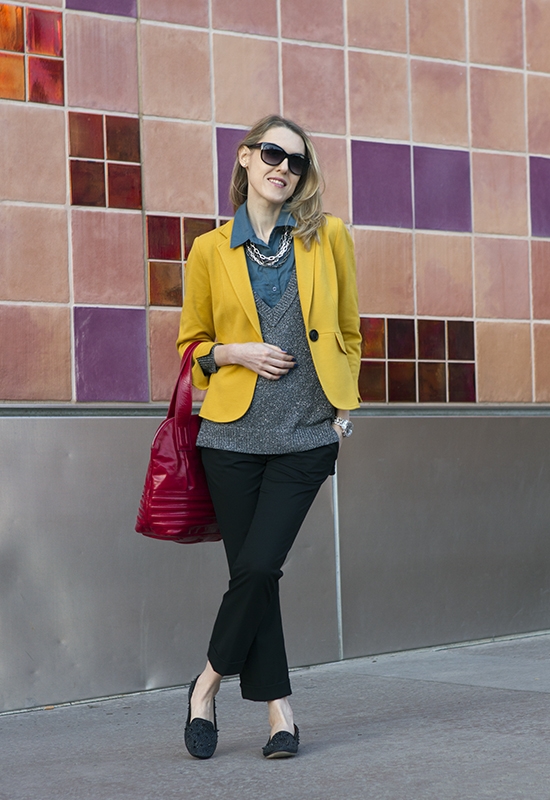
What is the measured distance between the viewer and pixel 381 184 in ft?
19.4

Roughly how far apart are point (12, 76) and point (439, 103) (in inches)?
90.3

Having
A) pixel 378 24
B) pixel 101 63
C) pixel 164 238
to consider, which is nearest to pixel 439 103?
pixel 378 24

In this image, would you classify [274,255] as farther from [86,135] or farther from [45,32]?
[45,32]

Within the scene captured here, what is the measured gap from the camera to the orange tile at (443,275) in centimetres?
601

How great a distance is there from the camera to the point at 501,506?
20.1 ft

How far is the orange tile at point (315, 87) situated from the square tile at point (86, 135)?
3.33 ft

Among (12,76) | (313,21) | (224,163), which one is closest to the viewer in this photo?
(12,76)

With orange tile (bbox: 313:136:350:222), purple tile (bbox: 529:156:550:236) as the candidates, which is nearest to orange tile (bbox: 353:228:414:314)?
orange tile (bbox: 313:136:350:222)

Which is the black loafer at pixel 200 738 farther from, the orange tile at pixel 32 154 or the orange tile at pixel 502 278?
the orange tile at pixel 502 278

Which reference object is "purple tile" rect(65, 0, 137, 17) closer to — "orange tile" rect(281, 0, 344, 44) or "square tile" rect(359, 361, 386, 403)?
"orange tile" rect(281, 0, 344, 44)

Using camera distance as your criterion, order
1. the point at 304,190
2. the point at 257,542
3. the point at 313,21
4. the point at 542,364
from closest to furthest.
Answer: the point at 257,542 → the point at 304,190 → the point at 313,21 → the point at 542,364

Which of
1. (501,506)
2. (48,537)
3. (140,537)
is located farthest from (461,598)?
(48,537)

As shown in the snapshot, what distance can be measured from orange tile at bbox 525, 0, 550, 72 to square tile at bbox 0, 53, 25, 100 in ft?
9.48

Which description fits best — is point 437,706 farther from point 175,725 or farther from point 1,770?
point 1,770
